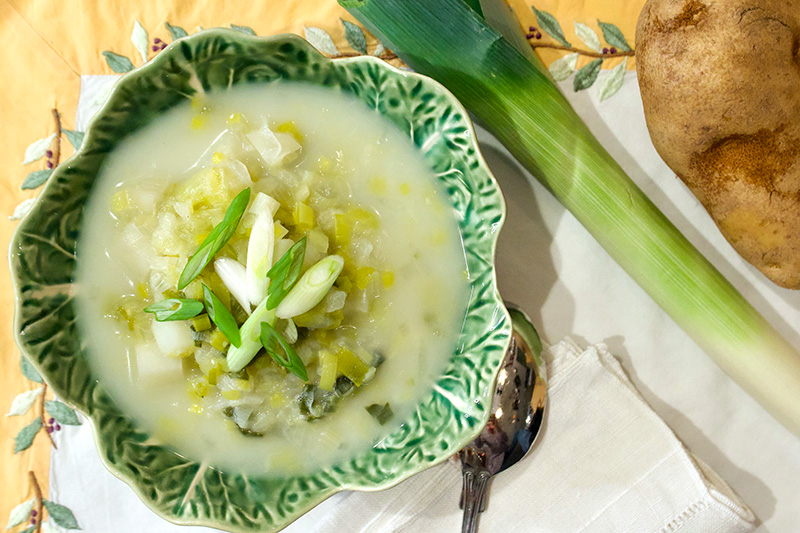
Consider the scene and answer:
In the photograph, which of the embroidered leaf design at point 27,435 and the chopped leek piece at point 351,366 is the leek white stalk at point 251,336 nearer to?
the chopped leek piece at point 351,366

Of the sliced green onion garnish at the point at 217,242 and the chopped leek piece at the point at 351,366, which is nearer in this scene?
the sliced green onion garnish at the point at 217,242

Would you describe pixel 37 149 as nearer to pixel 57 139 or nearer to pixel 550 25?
pixel 57 139

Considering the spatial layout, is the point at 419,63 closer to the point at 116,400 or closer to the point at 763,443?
the point at 116,400

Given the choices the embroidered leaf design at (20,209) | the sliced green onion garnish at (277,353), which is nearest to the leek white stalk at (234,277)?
the sliced green onion garnish at (277,353)

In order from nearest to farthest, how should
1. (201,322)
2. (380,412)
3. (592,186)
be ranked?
1. (201,322)
2. (380,412)
3. (592,186)

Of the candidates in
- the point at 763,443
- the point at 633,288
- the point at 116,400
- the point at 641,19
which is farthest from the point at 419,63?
the point at 763,443

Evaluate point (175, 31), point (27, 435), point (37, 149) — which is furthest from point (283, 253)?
point (27, 435)

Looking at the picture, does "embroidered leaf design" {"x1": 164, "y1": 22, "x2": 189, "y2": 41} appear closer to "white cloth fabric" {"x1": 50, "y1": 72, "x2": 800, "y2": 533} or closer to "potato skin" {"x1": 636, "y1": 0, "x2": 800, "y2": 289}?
"white cloth fabric" {"x1": 50, "y1": 72, "x2": 800, "y2": 533}
